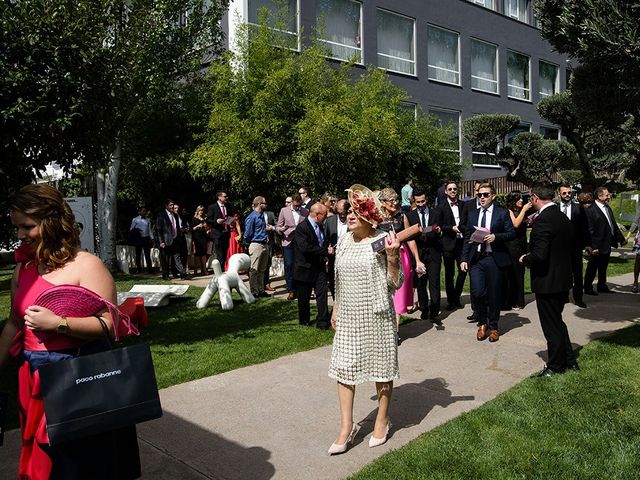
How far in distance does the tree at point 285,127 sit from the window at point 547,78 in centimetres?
1901

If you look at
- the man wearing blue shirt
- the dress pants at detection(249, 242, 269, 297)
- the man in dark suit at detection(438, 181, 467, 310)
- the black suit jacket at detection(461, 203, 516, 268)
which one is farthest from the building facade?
the black suit jacket at detection(461, 203, 516, 268)

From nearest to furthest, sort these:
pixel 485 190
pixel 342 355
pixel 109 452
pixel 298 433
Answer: pixel 109 452
pixel 342 355
pixel 298 433
pixel 485 190

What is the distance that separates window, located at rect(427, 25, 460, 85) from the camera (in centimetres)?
2477

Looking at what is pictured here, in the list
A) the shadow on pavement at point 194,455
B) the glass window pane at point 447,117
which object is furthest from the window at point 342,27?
Result: the shadow on pavement at point 194,455

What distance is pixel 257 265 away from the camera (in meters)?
10.8

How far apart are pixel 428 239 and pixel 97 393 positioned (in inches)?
268

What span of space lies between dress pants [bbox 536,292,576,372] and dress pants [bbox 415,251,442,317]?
8.15 ft

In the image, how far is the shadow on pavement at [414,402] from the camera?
4660 millimetres

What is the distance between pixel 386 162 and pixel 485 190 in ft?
28.2

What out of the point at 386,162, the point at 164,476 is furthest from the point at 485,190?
the point at 386,162

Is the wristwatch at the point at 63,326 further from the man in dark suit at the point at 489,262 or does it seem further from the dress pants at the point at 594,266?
the dress pants at the point at 594,266

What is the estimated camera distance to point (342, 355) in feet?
13.7

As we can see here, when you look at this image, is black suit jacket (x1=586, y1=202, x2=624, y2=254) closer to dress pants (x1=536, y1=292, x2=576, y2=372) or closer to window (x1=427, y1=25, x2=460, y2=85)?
dress pants (x1=536, y1=292, x2=576, y2=372)

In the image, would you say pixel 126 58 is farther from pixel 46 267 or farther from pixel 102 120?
pixel 46 267
